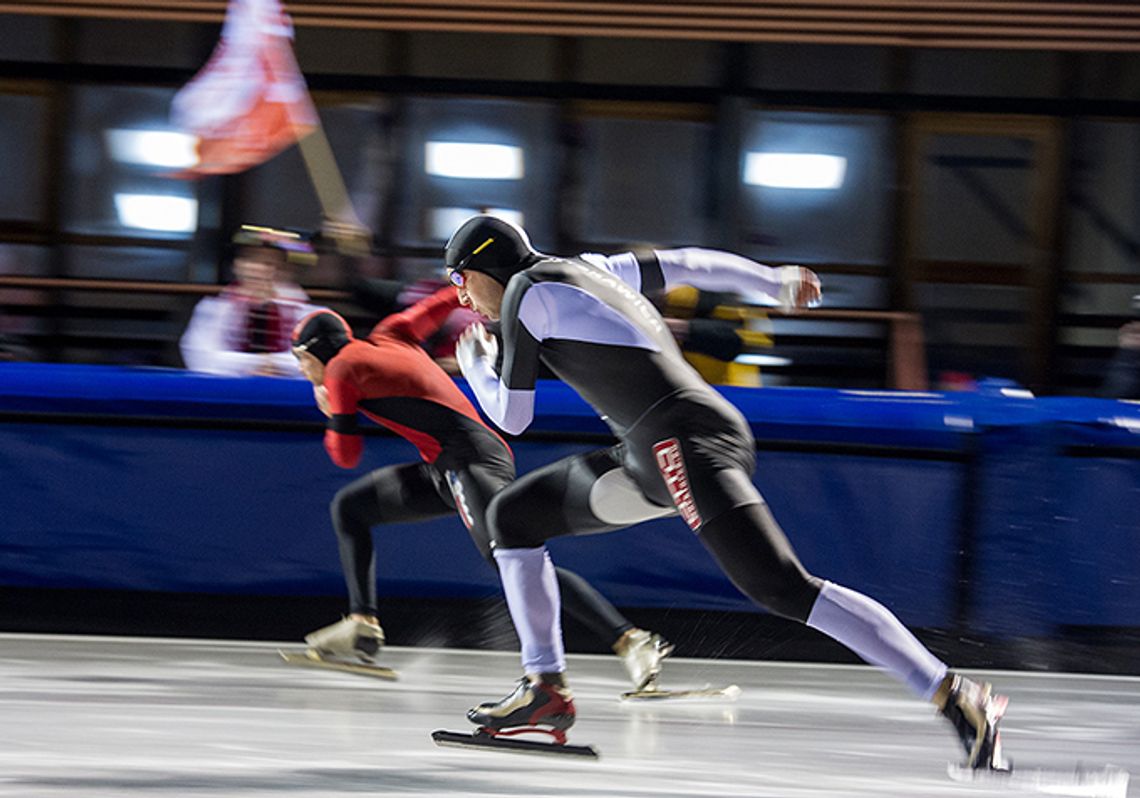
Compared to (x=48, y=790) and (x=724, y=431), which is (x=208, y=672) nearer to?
(x=48, y=790)

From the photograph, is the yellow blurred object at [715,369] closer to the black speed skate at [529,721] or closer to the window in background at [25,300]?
the black speed skate at [529,721]

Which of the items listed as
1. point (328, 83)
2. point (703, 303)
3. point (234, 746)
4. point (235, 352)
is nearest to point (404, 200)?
point (328, 83)

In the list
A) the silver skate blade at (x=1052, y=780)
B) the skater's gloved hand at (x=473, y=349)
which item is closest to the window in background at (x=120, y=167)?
the skater's gloved hand at (x=473, y=349)

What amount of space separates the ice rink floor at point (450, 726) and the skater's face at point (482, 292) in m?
1.19

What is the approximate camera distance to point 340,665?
5051 millimetres

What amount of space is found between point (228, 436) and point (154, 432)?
29 centimetres

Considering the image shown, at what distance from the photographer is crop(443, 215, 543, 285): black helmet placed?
12.8 feet

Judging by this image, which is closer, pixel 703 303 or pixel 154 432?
pixel 154 432

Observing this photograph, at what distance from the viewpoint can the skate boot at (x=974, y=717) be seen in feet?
11.4

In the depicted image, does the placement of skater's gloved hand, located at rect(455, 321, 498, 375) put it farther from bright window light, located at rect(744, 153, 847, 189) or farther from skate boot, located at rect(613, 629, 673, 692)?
bright window light, located at rect(744, 153, 847, 189)

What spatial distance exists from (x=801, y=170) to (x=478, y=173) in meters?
2.45

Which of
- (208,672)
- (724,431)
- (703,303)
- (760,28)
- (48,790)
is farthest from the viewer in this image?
(760,28)

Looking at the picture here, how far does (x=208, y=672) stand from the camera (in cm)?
499

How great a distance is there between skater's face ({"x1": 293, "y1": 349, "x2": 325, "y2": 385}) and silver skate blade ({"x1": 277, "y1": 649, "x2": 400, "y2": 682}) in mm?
954
